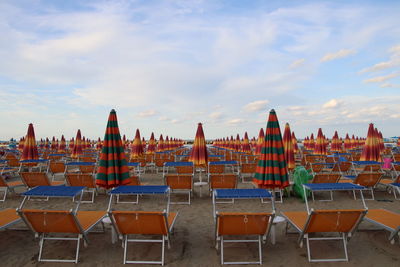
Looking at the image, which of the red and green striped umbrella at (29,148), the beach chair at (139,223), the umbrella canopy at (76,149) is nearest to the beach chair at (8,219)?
the beach chair at (139,223)

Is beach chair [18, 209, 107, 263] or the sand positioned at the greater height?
beach chair [18, 209, 107, 263]

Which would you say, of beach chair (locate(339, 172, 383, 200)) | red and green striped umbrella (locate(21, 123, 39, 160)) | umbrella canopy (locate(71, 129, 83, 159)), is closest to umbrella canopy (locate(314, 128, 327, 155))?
beach chair (locate(339, 172, 383, 200))

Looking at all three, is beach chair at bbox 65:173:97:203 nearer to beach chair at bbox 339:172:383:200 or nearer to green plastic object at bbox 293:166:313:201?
green plastic object at bbox 293:166:313:201

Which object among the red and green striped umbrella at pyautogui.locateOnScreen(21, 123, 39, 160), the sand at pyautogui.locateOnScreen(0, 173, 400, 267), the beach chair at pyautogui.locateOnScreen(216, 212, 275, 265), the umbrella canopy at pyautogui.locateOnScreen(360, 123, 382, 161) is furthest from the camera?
the red and green striped umbrella at pyautogui.locateOnScreen(21, 123, 39, 160)

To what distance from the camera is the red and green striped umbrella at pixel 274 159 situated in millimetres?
4406

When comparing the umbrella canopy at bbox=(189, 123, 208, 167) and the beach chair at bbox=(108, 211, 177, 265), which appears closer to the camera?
the beach chair at bbox=(108, 211, 177, 265)

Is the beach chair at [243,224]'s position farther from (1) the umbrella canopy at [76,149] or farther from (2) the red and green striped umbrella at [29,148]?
(1) the umbrella canopy at [76,149]

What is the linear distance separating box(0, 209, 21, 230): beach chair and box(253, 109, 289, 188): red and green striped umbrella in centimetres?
414

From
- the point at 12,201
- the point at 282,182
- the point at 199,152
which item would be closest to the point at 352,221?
the point at 282,182

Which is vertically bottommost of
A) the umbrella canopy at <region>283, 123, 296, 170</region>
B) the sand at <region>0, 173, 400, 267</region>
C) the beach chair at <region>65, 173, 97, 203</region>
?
the sand at <region>0, 173, 400, 267</region>

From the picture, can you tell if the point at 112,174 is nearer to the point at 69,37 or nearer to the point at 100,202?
the point at 100,202

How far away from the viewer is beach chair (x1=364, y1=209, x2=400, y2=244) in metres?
3.33

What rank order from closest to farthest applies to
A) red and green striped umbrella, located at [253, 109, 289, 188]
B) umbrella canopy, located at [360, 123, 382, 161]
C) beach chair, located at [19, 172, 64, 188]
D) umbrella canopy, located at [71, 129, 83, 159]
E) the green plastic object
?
red and green striped umbrella, located at [253, 109, 289, 188] < beach chair, located at [19, 172, 64, 188] < the green plastic object < umbrella canopy, located at [360, 123, 382, 161] < umbrella canopy, located at [71, 129, 83, 159]

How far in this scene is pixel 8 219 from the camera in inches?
142
